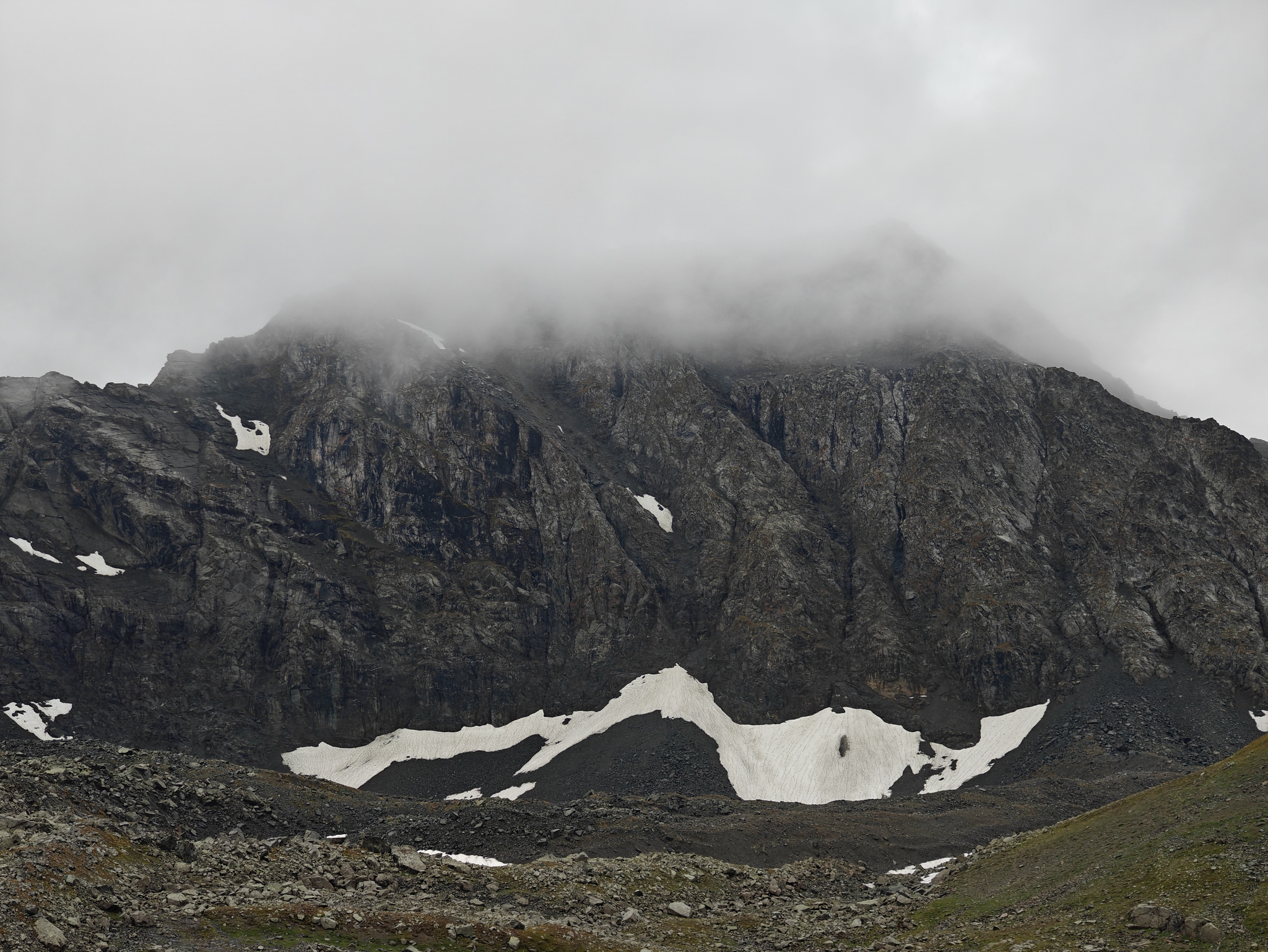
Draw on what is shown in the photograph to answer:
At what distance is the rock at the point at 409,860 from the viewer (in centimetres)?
5128

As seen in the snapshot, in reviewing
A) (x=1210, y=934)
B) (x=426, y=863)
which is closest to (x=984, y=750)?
(x=426, y=863)

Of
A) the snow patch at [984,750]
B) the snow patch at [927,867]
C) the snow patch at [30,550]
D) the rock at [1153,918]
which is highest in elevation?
the snow patch at [30,550]

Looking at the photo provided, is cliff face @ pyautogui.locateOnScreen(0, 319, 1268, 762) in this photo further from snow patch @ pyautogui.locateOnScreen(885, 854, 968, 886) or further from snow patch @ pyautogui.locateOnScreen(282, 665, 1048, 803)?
snow patch @ pyautogui.locateOnScreen(885, 854, 968, 886)

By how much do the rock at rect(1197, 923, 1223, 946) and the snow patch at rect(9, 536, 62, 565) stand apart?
191 meters

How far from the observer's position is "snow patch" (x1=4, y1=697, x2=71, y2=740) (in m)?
132

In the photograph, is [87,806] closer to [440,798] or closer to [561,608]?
[440,798]

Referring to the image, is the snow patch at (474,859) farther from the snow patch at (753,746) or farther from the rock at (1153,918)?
the snow patch at (753,746)

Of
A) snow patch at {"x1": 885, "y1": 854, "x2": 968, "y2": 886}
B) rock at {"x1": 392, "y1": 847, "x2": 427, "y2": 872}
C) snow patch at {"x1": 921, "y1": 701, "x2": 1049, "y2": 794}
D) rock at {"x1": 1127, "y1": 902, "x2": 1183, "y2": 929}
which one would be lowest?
snow patch at {"x1": 885, "y1": 854, "x2": 968, "y2": 886}

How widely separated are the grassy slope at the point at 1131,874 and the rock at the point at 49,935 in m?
37.3

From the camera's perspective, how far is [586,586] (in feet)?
613

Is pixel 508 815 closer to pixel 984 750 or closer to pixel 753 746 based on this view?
pixel 753 746

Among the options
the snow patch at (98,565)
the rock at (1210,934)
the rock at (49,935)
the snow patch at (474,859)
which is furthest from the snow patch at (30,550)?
the rock at (1210,934)

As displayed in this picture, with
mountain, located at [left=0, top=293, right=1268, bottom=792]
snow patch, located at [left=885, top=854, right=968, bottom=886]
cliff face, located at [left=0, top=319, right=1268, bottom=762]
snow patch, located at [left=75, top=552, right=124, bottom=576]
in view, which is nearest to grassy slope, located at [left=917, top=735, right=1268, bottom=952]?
snow patch, located at [left=885, top=854, right=968, bottom=886]

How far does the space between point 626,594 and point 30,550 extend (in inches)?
4779
